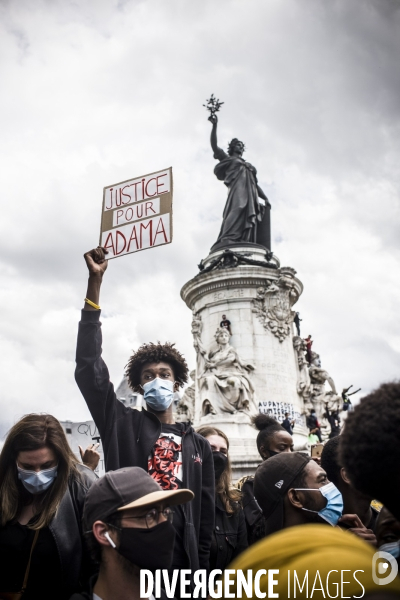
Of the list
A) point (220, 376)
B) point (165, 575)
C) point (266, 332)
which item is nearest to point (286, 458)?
point (165, 575)

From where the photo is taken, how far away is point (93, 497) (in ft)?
7.95

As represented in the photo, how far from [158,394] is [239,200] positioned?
1466 cm

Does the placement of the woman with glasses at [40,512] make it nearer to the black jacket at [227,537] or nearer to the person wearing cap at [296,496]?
the person wearing cap at [296,496]

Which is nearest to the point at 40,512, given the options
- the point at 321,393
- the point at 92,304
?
the point at 92,304

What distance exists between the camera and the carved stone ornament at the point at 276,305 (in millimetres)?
14969

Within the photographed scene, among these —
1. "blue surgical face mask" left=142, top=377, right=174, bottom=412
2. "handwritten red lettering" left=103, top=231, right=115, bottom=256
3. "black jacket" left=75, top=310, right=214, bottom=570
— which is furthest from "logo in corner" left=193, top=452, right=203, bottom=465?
"handwritten red lettering" left=103, top=231, right=115, bottom=256

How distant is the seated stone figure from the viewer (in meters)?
13.5

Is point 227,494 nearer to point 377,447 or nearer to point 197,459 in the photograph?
point 197,459

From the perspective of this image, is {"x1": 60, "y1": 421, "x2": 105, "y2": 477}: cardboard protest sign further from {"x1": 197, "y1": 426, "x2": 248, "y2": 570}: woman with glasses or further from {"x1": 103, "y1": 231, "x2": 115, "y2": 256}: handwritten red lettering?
{"x1": 103, "y1": 231, "x2": 115, "y2": 256}: handwritten red lettering

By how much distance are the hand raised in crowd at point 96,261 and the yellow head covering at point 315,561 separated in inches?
102

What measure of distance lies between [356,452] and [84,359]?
2.01 m

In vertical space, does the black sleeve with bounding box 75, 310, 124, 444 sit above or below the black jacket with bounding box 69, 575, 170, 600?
above

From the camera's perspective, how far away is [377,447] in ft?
5.45

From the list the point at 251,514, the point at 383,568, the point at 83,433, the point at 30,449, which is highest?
the point at 83,433
